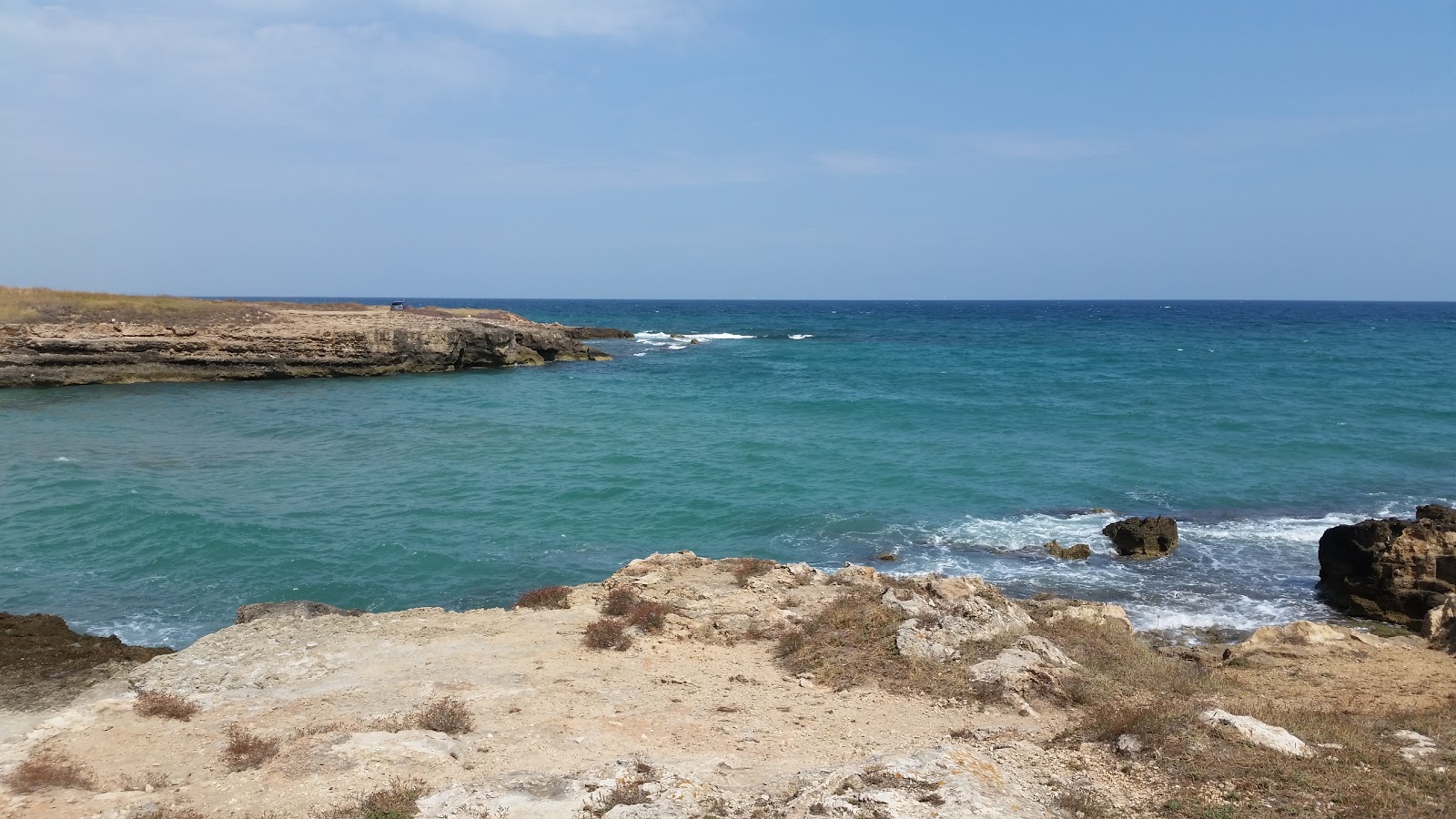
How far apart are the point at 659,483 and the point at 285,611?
37.6ft

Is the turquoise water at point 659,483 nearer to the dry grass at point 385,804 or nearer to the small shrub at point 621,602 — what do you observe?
the small shrub at point 621,602

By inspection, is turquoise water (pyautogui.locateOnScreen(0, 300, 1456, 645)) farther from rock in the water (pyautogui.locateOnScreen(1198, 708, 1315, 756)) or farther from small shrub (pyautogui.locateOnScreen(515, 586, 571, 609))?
rock in the water (pyautogui.locateOnScreen(1198, 708, 1315, 756))

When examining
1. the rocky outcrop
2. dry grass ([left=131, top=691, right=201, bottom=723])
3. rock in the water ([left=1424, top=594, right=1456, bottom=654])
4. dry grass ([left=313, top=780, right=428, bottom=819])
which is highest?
the rocky outcrop

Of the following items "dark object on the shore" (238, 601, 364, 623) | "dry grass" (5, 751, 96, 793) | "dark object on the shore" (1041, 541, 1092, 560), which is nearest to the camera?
"dry grass" (5, 751, 96, 793)

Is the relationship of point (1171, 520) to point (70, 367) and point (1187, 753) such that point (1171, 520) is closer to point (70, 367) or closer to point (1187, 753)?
point (1187, 753)

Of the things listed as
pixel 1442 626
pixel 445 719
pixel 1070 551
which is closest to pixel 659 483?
pixel 1070 551

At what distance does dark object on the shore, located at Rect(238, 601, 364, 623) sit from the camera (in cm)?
1213

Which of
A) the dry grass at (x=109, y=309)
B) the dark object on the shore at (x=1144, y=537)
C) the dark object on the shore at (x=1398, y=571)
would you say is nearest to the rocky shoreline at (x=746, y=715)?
the dark object on the shore at (x=1398, y=571)

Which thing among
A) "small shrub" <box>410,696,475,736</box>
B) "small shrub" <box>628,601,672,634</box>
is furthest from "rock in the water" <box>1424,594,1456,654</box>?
"small shrub" <box>410,696,475,736</box>

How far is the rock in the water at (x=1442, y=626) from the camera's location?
498 inches

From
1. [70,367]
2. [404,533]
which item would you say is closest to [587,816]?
[404,533]

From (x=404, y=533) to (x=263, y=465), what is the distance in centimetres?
830

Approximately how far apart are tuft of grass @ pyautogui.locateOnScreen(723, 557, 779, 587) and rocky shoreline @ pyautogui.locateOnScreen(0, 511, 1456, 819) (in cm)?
18

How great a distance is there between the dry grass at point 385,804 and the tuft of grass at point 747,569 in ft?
22.8
